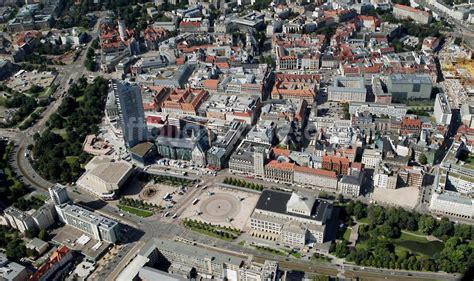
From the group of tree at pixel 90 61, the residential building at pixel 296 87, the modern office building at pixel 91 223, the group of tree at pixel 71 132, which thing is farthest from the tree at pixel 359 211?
the group of tree at pixel 90 61

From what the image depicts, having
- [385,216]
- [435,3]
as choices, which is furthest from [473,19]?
[385,216]

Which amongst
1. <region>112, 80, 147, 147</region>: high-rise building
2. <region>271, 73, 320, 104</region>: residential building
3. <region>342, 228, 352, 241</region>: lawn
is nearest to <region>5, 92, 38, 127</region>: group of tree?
<region>112, 80, 147, 147</region>: high-rise building

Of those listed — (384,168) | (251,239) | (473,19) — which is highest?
(473,19)

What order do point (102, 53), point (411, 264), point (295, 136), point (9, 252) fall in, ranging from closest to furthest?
point (411, 264) < point (9, 252) < point (295, 136) < point (102, 53)

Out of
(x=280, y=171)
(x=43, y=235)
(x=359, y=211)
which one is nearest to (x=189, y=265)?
(x=43, y=235)

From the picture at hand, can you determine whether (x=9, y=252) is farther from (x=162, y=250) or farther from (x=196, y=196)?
(x=196, y=196)

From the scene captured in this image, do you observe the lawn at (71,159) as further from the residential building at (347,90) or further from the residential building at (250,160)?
the residential building at (347,90)
